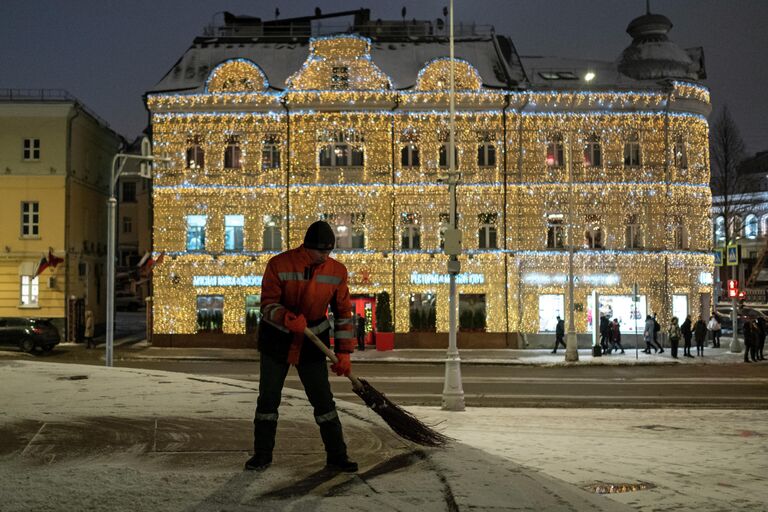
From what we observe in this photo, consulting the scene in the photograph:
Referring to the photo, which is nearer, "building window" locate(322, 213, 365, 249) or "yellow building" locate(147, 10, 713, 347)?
"yellow building" locate(147, 10, 713, 347)

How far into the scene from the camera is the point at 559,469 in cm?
921

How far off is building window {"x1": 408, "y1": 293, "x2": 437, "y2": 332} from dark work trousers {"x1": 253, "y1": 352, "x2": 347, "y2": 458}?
Result: 3332 cm

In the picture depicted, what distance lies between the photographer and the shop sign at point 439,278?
135 feet

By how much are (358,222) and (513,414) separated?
27.0m

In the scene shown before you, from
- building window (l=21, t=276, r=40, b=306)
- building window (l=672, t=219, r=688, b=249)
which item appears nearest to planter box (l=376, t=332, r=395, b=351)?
building window (l=672, t=219, r=688, b=249)

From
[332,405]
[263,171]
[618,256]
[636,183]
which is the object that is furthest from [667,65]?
[332,405]

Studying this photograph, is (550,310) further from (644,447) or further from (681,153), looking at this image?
(644,447)

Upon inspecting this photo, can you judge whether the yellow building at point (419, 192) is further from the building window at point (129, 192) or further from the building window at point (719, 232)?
the building window at point (719, 232)

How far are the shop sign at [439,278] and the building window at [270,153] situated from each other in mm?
8750

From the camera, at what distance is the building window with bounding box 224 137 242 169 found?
41500mm

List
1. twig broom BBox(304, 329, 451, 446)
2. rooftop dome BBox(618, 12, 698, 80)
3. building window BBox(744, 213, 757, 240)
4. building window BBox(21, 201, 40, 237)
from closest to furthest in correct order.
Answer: twig broom BBox(304, 329, 451, 446), building window BBox(21, 201, 40, 237), rooftop dome BBox(618, 12, 698, 80), building window BBox(744, 213, 757, 240)

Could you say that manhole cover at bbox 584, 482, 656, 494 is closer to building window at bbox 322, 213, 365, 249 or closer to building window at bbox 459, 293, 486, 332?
building window at bbox 459, 293, 486, 332

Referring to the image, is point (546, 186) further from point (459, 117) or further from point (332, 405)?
point (332, 405)

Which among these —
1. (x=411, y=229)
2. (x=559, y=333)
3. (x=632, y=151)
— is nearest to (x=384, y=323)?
(x=411, y=229)
